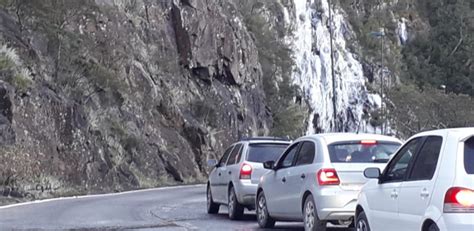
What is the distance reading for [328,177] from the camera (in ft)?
45.2

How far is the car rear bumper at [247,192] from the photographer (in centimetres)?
1855

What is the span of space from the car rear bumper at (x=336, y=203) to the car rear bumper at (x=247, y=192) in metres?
4.85

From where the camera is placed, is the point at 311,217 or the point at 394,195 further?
the point at 311,217

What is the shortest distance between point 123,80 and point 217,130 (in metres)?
10.4

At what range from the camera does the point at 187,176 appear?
139 ft

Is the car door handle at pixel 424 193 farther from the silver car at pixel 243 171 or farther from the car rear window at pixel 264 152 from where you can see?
the car rear window at pixel 264 152

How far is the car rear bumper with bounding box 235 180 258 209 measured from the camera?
60.8ft

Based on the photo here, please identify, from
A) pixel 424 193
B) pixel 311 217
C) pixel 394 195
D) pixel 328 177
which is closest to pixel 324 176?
pixel 328 177

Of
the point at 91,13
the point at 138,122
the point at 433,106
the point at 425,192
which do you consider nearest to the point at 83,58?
the point at 91,13

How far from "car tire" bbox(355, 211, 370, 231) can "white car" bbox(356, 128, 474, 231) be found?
2 cm

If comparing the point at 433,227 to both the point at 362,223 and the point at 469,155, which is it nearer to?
the point at 469,155

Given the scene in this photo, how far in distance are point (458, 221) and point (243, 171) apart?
10.00 m

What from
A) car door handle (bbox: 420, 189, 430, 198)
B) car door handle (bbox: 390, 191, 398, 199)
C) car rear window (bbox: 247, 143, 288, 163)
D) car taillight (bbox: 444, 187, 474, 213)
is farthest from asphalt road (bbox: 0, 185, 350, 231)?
car taillight (bbox: 444, 187, 474, 213)

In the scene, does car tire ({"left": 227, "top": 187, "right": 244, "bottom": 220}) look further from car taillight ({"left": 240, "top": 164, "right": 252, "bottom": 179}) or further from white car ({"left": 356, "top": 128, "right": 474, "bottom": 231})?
white car ({"left": 356, "top": 128, "right": 474, "bottom": 231})
